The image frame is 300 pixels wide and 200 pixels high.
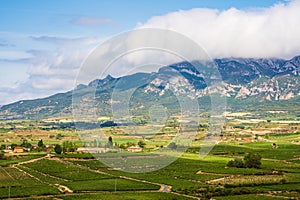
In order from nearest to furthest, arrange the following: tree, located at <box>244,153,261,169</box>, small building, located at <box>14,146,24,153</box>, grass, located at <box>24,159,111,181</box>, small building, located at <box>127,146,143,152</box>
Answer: grass, located at <box>24,159,111,181</box> < tree, located at <box>244,153,261,169</box> < small building, located at <box>14,146,24,153</box> < small building, located at <box>127,146,143,152</box>

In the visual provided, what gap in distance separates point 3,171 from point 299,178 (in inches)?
1442

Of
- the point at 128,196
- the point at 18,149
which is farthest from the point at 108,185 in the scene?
the point at 18,149

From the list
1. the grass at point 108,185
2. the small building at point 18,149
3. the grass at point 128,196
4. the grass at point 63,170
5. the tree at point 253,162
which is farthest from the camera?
the small building at point 18,149

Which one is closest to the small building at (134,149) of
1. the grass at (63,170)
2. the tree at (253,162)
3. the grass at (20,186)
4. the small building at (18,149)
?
the small building at (18,149)

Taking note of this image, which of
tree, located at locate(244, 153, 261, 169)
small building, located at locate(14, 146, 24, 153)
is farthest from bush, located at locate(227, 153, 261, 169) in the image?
small building, located at locate(14, 146, 24, 153)

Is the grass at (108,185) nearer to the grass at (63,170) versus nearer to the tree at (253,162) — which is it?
the grass at (63,170)

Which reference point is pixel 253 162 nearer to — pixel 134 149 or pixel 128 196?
pixel 128 196

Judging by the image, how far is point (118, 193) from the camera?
1885 inches

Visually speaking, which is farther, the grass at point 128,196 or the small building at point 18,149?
the small building at point 18,149

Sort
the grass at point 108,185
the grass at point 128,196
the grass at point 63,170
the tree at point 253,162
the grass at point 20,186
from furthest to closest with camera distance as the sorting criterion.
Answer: the tree at point 253,162, the grass at point 63,170, the grass at point 108,185, the grass at point 20,186, the grass at point 128,196

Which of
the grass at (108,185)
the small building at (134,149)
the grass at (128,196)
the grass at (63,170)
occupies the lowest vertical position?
the grass at (128,196)

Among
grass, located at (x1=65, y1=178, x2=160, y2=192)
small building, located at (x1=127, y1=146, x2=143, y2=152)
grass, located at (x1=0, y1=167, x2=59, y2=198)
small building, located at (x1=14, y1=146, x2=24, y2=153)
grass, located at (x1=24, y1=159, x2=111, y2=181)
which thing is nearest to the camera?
grass, located at (x1=0, y1=167, x2=59, y2=198)

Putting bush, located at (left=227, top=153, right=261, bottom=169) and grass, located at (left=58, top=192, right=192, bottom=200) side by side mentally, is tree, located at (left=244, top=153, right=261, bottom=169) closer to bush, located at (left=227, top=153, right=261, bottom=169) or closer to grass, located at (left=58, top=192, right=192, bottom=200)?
bush, located at (left=227, top=153, right=261, bottom=169)

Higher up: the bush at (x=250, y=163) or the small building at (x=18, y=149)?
the small building at (x=18, y=149)
